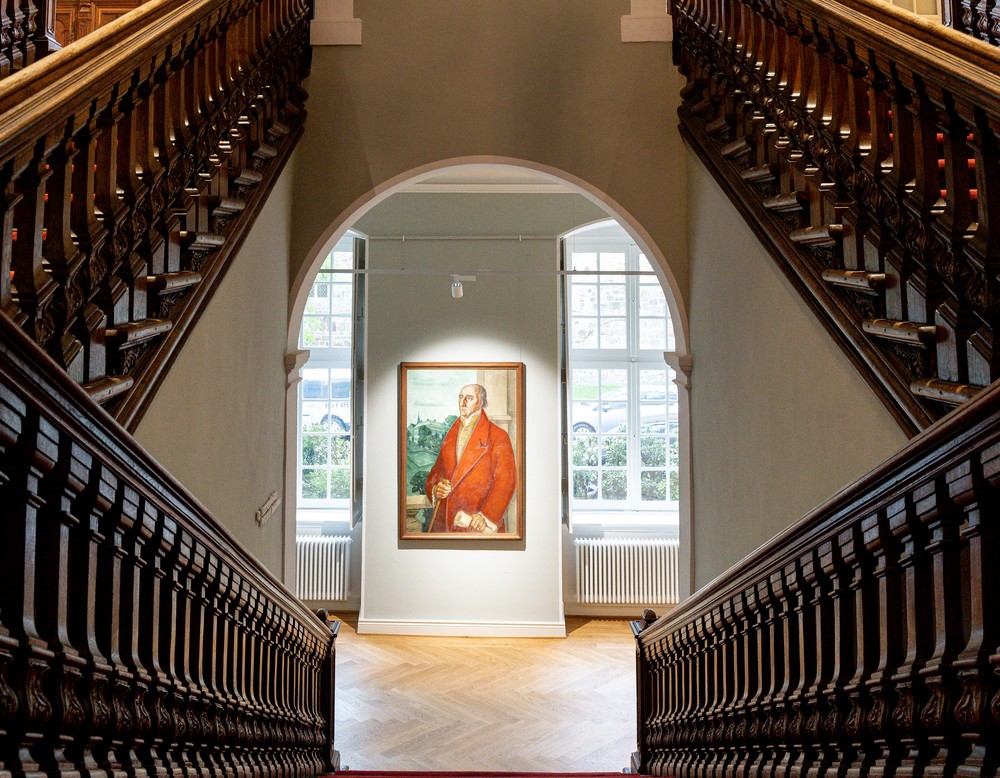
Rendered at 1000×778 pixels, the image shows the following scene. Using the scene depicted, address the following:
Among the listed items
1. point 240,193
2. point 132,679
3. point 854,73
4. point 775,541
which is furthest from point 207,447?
point 854,73

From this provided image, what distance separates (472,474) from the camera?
9633mm

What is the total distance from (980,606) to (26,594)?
1.54m

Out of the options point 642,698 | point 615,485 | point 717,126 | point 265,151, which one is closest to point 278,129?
point 265,151

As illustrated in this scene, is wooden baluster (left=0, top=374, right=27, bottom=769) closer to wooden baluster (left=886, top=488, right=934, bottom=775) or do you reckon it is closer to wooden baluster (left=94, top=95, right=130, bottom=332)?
wooden baluster (left=94, top=95, right=130, bottom=332)

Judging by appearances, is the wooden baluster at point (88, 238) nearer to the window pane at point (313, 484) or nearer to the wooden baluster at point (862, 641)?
the wooden baluster at point (862, 641)

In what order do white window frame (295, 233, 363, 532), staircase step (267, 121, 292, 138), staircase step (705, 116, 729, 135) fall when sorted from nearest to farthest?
staircase step (705, 116, 729, 135) < staircase step (267, 121, 292, 138) < white window frame (295, 233, 363, 532)

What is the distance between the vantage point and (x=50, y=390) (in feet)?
4.77

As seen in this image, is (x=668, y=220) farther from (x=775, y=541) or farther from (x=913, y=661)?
(x=913, y=661)

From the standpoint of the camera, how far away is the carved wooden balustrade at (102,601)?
4.76 feet

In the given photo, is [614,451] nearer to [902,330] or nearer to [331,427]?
[331,427]

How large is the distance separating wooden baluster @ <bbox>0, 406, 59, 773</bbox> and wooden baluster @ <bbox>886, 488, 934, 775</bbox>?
149 centimetres

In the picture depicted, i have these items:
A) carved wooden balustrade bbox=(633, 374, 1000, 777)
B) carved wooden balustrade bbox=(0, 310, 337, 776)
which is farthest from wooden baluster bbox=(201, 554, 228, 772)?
carved wooden balustrade bbox=(633, 374, 1000, 777)

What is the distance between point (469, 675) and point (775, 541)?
19.7ft

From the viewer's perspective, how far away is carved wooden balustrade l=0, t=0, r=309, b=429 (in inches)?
82.0
